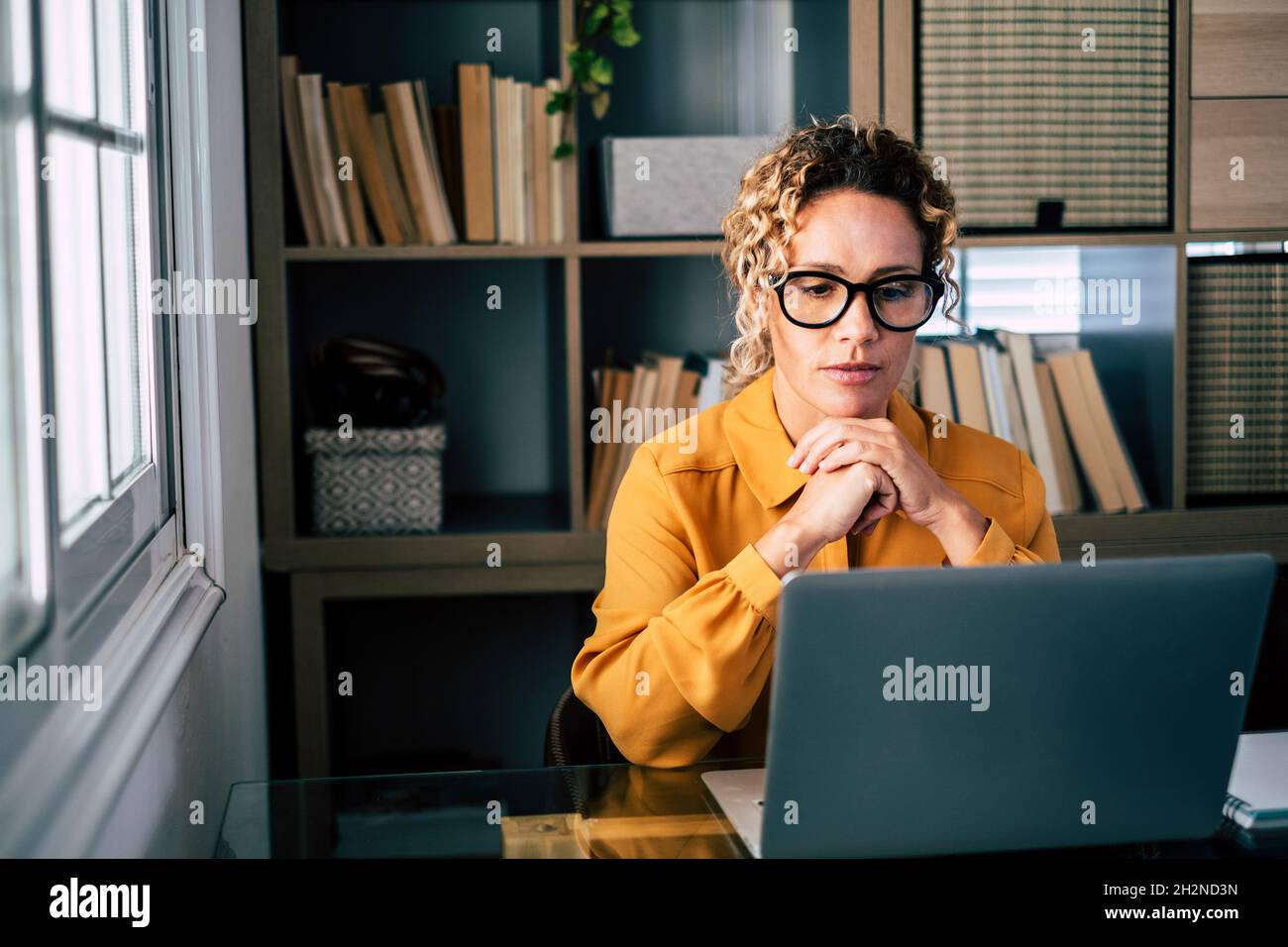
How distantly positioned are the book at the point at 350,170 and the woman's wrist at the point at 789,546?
3.99ft

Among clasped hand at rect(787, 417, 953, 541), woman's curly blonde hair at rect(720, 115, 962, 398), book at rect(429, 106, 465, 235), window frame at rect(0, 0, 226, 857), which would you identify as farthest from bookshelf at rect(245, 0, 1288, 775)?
clasped hand at rect(787, 417, 953, 541)

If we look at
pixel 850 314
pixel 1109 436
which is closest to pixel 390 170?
pixel 850 314

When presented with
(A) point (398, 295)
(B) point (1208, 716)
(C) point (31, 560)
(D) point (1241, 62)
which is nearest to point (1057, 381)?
(D) point (1241, 62)

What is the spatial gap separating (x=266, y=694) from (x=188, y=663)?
796 mm

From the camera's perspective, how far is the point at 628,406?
226cm

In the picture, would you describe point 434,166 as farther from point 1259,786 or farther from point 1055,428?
point 1259,786

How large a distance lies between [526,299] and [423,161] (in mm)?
483

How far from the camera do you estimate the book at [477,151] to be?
214cm

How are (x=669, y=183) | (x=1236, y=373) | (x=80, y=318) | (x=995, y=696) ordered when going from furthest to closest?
(x=1236, y=373)
(x=669, y=183)
(x=80, y=318)
(x=995, y=696)

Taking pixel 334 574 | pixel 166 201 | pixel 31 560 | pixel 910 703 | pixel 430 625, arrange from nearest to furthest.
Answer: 1. pixel 910 703
2. pixel 31 560
3. pixel 166 201
4. pixel 334 574
5. pixel 430 625

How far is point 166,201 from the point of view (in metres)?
1.56

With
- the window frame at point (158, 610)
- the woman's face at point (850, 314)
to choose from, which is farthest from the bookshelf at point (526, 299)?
the woman's face at point (850, 314)

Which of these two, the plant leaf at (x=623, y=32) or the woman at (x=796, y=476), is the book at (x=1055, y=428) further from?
the plant leaf at (x=623, y=32)
